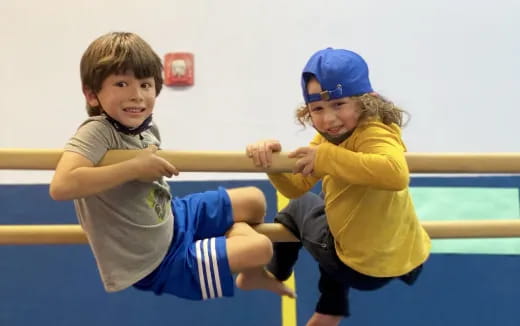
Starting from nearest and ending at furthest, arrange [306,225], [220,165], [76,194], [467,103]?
[76,194]
[220,165]
[306,225]
[467,103]

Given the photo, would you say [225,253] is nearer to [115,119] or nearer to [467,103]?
[115,119]

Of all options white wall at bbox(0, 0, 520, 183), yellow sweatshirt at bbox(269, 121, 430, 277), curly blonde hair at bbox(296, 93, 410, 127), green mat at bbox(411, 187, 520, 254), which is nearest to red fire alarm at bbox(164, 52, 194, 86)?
white wall at bbox(0, 0, 520, 183)

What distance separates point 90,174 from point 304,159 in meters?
0.33

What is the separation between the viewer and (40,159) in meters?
0.86

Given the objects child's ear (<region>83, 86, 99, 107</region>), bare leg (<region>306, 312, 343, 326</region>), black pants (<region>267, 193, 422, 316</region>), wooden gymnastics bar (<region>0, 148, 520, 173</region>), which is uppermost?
child's ear (<region>83, 86, 99, 107</region>)

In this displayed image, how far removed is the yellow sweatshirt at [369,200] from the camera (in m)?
0.85

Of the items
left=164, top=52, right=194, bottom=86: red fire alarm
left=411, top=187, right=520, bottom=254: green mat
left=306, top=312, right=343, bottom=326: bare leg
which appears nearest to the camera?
left=306, top=312, right=343, bottom=326: bare leg

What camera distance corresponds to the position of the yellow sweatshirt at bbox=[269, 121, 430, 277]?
0.85m

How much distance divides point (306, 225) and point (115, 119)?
1.36 ft

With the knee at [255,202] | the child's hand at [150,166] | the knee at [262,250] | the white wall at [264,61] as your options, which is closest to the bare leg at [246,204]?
the knee at [255,202]

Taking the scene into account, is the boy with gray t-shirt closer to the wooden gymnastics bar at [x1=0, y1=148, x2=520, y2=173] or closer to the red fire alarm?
the wooden gymnastics bar at [x1=0, y1=148, x2=520, y2=173]

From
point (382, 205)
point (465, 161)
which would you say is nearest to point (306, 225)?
point (382, 205)

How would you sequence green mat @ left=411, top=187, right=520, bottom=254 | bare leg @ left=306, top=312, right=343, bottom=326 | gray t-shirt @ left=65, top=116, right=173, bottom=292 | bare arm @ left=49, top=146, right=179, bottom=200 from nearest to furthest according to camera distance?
bare arm @ left=49, top=146, right=179, bottom=200, gray t-shirt @ left=65, top=116, right=173, bottom=292, bare leg @ left=306, top=312, right=343, bottom=326, green mat @ left=411, top=187, right=520, bottom=254

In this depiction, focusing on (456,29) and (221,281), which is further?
(456,29)
